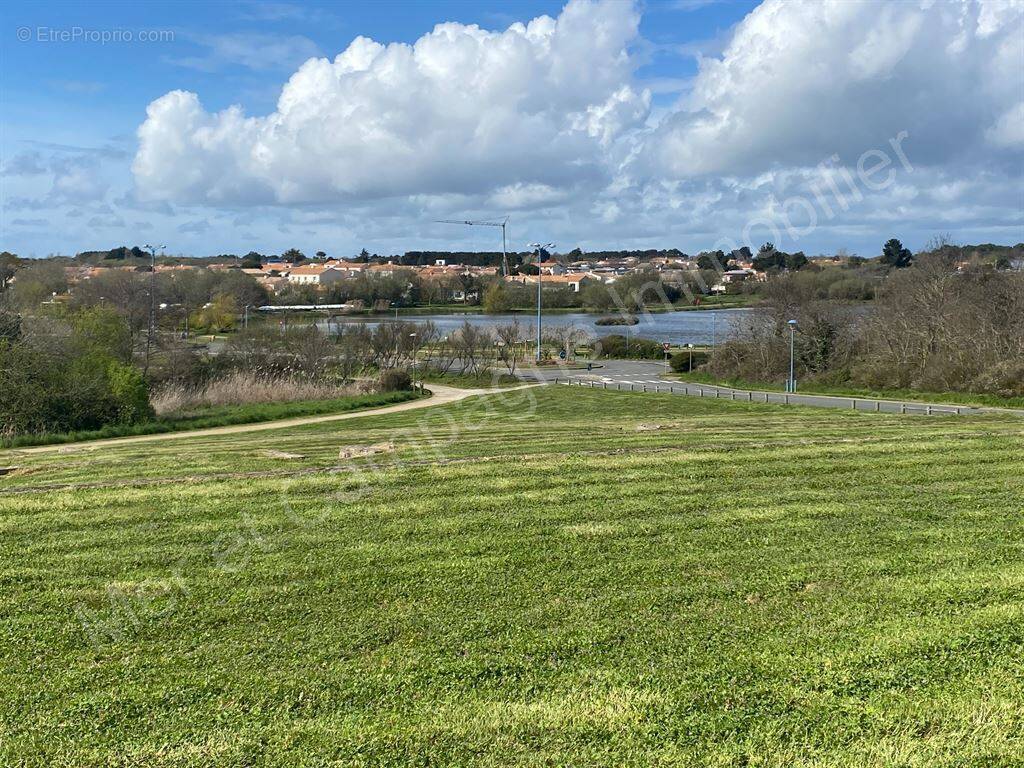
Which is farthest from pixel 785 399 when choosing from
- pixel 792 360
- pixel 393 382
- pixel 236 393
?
pixel 236 393

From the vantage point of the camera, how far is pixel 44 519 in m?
8.95

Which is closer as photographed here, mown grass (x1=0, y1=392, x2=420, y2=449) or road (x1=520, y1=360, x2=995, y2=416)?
mown grass (x1=0, y1=392, x2=420, y2=449)

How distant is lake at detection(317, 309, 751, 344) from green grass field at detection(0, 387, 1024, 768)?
50365 millimetres

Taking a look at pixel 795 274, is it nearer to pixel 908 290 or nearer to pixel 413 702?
pixel 908 290

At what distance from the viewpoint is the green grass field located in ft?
15.8

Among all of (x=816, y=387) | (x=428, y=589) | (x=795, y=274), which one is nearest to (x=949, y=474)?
(x=428, y=589)

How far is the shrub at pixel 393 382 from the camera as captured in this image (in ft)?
152

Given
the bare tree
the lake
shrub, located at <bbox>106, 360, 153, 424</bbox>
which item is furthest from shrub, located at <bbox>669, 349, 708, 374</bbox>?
shrub, located at <bbox>106, 360, 153, 424</bbox>

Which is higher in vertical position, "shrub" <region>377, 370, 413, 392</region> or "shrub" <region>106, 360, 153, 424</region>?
"shrub" <region>106, 360, 153, 424</region>

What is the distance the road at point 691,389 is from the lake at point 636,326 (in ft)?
15.8

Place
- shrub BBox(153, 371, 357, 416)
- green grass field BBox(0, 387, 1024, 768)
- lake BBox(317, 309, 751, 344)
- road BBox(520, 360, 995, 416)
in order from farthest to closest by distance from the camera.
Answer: lake BBox(317, 309, 751, 344) → shrub BBox(153, 371, 357, 416) → road BBox(520, 360, 995, 416) → green grass field BBox(0, 387, 1024, 768)

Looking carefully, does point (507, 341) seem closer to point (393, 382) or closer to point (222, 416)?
point (393, 382)

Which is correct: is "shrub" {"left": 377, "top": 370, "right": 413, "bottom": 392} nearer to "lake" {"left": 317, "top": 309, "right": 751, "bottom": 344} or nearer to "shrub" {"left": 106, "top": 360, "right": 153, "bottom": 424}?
"shrub" {"left": 106, "top": 360, "right": 153, "bottom": 424}

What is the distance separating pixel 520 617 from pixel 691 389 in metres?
40.5
